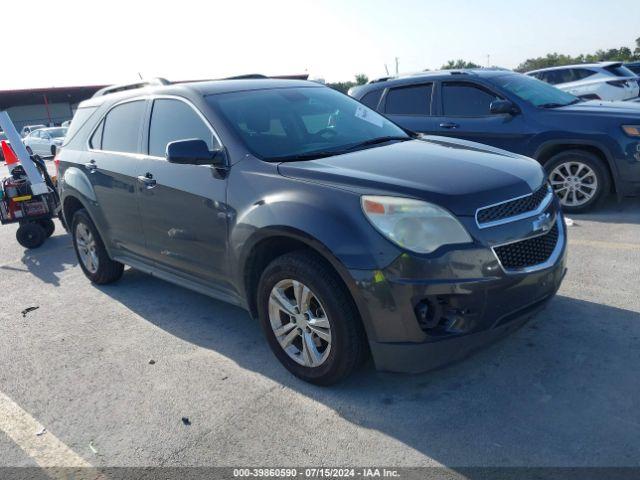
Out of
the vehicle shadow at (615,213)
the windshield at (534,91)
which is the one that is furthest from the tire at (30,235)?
the vehicle shadow at (615,213)

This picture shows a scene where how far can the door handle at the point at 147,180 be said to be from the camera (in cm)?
431

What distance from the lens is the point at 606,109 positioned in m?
6.72

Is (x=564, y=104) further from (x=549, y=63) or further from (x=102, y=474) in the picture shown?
(x=549, y=63)

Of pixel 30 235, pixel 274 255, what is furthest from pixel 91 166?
pixel 30 235

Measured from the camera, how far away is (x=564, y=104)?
7.16 metres

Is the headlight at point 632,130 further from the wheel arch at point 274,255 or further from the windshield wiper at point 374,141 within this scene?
the wheel arch at point 274,255

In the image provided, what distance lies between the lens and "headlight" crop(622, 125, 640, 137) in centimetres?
629

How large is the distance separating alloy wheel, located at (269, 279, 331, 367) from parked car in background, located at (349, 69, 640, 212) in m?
4.57

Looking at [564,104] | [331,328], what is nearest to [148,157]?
[331,328]

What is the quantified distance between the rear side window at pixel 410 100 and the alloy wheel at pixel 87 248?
4362 millimetres

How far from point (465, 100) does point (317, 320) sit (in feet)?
16.8

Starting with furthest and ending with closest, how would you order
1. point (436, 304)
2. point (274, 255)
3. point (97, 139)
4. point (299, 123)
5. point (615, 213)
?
point (615, 213) < point (97, 139) < point (299, 123) < point (274, 255) < point (436, 304)

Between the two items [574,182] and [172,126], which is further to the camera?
[574,182]

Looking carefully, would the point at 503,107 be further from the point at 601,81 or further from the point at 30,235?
the point at 601,81
